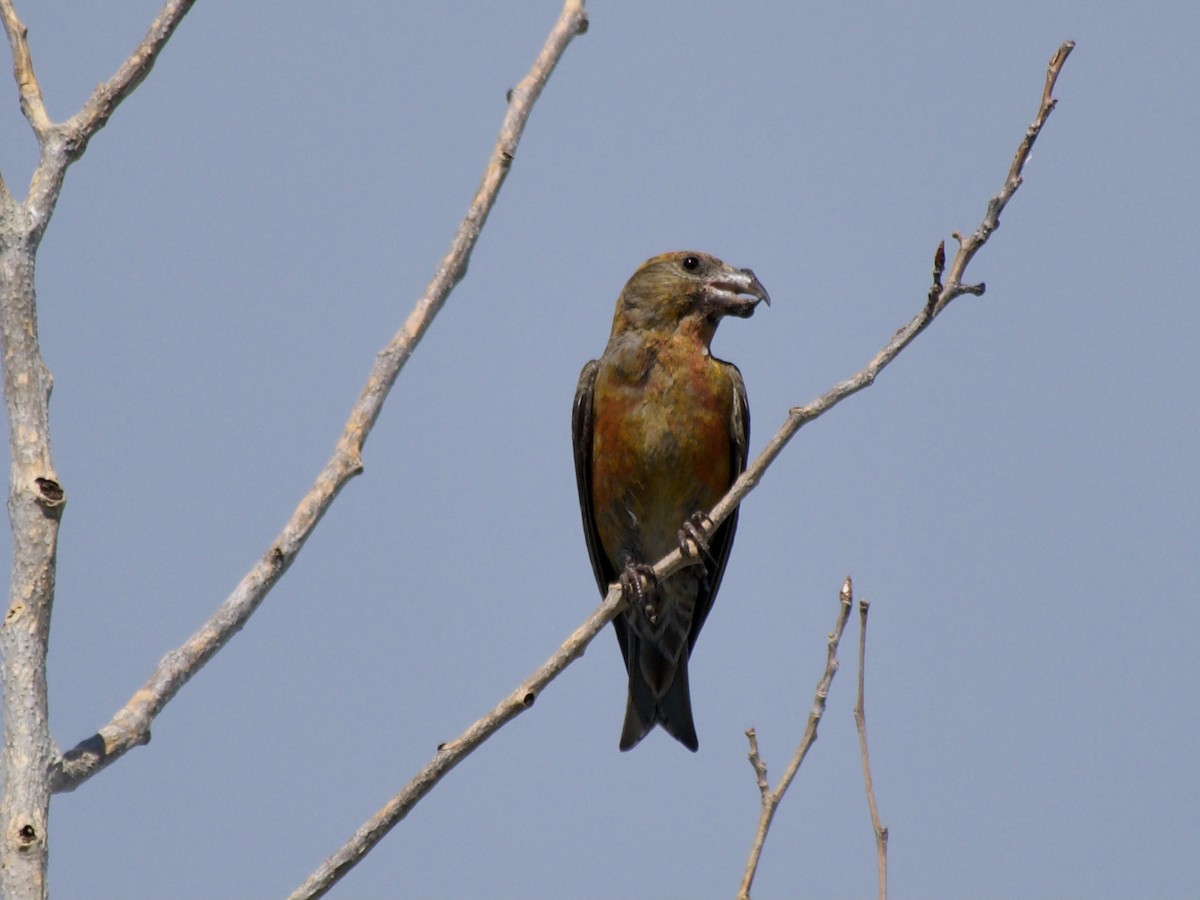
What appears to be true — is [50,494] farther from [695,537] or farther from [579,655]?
[695,537]

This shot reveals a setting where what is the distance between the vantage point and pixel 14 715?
2.56 metres

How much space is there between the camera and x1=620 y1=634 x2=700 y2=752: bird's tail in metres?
6.54

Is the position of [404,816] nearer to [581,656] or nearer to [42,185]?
[581,656]

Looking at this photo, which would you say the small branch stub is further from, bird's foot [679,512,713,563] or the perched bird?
the perched bird

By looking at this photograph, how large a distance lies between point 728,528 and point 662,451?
562 mm

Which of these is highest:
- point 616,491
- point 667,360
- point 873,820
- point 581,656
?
point 667,360

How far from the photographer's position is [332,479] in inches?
128

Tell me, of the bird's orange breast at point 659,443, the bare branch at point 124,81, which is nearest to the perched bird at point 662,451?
the bird's orange breast at point 659,443

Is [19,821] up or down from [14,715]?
down

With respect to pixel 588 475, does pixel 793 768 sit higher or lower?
lower

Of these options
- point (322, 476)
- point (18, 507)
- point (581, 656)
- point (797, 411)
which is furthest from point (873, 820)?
point (18, 507)

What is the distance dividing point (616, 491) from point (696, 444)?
46cm

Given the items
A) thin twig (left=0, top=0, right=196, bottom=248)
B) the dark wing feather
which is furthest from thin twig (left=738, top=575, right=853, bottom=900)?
the dark wing feather

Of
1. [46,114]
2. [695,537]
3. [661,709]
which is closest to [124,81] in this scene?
[46,114]
